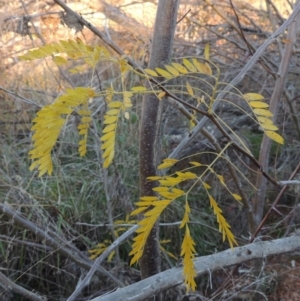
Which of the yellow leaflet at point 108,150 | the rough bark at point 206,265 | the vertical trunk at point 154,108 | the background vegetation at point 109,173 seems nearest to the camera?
the yellow leaflet at point 108,150

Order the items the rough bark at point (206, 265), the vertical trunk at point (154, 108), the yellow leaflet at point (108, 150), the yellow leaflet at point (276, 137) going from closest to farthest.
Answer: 1. the yellow leaflet at point (108, 150)
2. the yellow leaflet at point (276, 137)
3. the rough bark at point (206, 265)
4. the vertical trunk at point (154, 108)

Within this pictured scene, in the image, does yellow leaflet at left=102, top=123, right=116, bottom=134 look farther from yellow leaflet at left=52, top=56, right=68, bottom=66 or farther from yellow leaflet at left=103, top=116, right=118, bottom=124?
yellow leaflet at left=52, top=56, right=68, bottom=66

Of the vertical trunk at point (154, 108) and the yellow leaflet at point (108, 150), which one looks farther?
the vertical trunk at point (154, 108)

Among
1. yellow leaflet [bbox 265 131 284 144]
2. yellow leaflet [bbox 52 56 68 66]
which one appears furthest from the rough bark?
yellow leaflet [bbox 52 56 68 66]

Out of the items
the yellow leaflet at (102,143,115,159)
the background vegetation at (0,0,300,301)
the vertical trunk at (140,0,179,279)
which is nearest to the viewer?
the yellow leaflet at (102,143,115,159)

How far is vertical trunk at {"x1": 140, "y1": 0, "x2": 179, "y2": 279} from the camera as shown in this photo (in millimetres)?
1456

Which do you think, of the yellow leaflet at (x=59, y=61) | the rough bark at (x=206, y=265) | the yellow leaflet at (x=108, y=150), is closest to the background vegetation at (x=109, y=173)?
the rough bark at (x=206, y=265)

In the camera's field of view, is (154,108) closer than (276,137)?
No

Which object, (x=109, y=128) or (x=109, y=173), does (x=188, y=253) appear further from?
(x=109, y=173)

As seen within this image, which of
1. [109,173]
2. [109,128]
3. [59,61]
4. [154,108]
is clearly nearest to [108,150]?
[109,128]

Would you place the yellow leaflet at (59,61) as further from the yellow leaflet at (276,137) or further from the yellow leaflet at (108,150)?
the yellow leaflet at (276,137)

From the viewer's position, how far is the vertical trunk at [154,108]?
146 cm

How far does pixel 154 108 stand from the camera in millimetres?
1499

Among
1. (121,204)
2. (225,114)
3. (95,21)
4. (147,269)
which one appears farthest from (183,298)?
(95,21)
